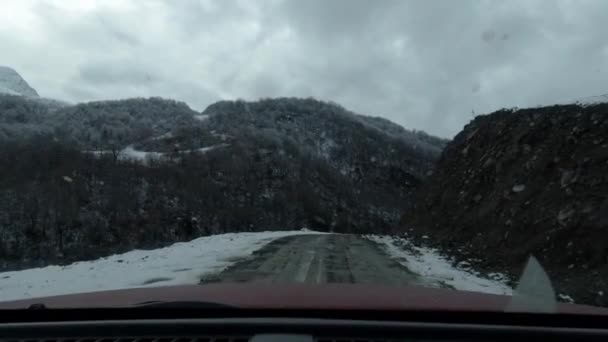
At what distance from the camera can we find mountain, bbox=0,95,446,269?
3553 centimetres

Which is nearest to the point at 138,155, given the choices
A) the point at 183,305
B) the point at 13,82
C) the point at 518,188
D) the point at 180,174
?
the point at 180,174

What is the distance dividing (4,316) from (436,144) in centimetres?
15283

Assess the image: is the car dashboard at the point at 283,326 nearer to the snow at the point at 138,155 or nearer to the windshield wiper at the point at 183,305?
the windshield wiper at the point at 183,305

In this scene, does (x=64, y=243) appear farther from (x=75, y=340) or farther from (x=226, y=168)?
(x=226, y=168)

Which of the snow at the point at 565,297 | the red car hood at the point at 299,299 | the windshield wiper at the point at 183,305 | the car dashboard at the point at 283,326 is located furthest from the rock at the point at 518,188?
the windshield wiper at the point at 183,305

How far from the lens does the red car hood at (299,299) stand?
274 cm

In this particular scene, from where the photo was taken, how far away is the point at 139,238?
121 feet

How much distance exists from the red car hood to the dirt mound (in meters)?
6.16

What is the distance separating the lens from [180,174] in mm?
59188

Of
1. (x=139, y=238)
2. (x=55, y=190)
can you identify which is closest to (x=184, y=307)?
(x=139, y=238)

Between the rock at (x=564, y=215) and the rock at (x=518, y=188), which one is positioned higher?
the rock at (x=518, y=188)

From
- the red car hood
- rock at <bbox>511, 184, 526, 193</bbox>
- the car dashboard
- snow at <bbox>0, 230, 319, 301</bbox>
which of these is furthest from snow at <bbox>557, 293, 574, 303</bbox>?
Answer: rock at <bbox>511, 184, 526, 193</bbox>

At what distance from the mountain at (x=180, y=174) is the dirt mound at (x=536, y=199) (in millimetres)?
12967

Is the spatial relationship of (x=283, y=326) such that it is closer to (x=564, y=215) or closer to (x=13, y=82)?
(x=564, y=215)
